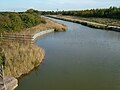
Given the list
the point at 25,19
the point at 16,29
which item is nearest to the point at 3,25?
the point at 16,29

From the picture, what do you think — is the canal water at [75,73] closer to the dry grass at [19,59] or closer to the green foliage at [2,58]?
the dry grass at [19,59]

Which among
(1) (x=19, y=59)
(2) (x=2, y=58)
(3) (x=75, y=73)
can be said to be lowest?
(3) (x=75, y=73)

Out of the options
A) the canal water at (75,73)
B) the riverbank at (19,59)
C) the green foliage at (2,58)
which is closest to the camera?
the canal water at (75,73)

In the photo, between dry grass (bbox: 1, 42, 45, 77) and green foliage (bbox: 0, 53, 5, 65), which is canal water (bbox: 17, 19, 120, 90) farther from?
green foliage (bbox: 0, 53, 5, 65)

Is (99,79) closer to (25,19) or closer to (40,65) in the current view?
(40,65)

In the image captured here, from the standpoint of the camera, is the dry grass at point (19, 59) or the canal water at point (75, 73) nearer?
the canal water at point (75, 73)

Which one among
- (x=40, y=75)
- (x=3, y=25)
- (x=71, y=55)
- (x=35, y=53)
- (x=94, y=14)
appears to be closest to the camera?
(x=40, y=75)

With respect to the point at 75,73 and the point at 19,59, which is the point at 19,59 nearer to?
the point at 19,59

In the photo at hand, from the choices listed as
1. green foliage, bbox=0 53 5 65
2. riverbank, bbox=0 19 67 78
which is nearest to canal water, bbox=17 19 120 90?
riverbank, bbox=0 19 67 78

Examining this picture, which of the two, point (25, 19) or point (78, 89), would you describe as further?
point (25, 19)

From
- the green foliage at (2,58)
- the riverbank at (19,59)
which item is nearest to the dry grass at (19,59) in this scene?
the riverbank at (19,59)

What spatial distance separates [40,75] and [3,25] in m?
17.9

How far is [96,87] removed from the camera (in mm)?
14109

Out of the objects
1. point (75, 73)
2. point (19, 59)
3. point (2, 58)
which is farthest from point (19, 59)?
point (75, 73)
